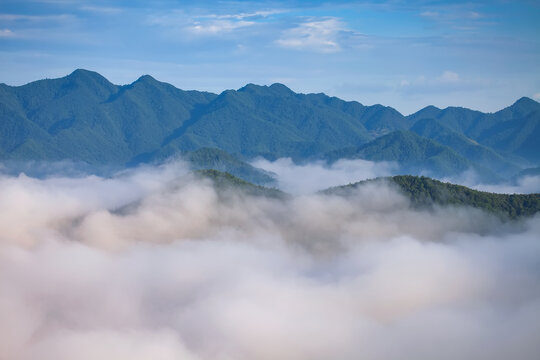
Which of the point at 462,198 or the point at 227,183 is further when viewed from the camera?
the point at 227,183

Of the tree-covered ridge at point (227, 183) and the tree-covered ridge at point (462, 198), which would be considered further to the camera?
the tree-covered ridge at point (227, 183)

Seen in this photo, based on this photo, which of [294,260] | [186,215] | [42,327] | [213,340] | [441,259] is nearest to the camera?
[213,340]

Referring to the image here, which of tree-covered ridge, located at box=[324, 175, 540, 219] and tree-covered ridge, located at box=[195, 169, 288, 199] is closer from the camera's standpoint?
tree-covered ridge, located at box=[324, 175, 540, 219]

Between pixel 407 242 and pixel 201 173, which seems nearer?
pixel 407 242

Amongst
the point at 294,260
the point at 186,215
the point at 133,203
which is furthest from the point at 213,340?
the point at 133,203

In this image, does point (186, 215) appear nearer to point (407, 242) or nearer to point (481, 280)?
point (407, 242)

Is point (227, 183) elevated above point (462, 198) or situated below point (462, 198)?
above

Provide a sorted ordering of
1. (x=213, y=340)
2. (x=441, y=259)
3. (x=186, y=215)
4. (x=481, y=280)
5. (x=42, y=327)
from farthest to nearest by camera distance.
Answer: (x=186, y=215)
(x=441, y=259)
(x=481, y=280)
(x=42, y=327)
(x=213, y=340)

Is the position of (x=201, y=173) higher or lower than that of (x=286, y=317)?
higher
